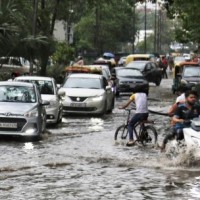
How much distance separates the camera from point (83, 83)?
27.9 m

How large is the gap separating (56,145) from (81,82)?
1022 centimetres

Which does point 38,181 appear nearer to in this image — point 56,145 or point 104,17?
point 56,145

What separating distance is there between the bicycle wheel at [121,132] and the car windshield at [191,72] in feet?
64.5

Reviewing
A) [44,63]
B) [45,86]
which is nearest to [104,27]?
[44,63]

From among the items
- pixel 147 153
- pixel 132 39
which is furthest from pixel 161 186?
pixel 132 39

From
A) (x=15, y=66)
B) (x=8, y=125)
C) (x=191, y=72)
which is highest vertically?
(x=15, y=66)

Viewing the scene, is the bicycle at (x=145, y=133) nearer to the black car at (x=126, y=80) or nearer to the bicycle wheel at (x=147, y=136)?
the bicycle wheel at (x=147, y=136)

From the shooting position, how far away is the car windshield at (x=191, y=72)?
1531 inches

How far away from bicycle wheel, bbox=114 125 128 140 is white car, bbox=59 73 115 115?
244 inches

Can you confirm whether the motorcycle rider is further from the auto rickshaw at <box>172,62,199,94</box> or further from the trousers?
the auto rickshaw at <box>172,62,199,94</box>

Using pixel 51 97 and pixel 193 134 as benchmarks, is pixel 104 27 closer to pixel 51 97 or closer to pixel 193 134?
pixel 51 97

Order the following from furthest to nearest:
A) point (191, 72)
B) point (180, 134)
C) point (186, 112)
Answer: point (191, 72) → point (186, 112) → point (180, 134)

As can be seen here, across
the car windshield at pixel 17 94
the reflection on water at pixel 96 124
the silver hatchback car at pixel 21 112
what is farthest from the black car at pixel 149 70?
the silver hatchback car at pixel 21 112

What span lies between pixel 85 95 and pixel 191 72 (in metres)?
13.9
